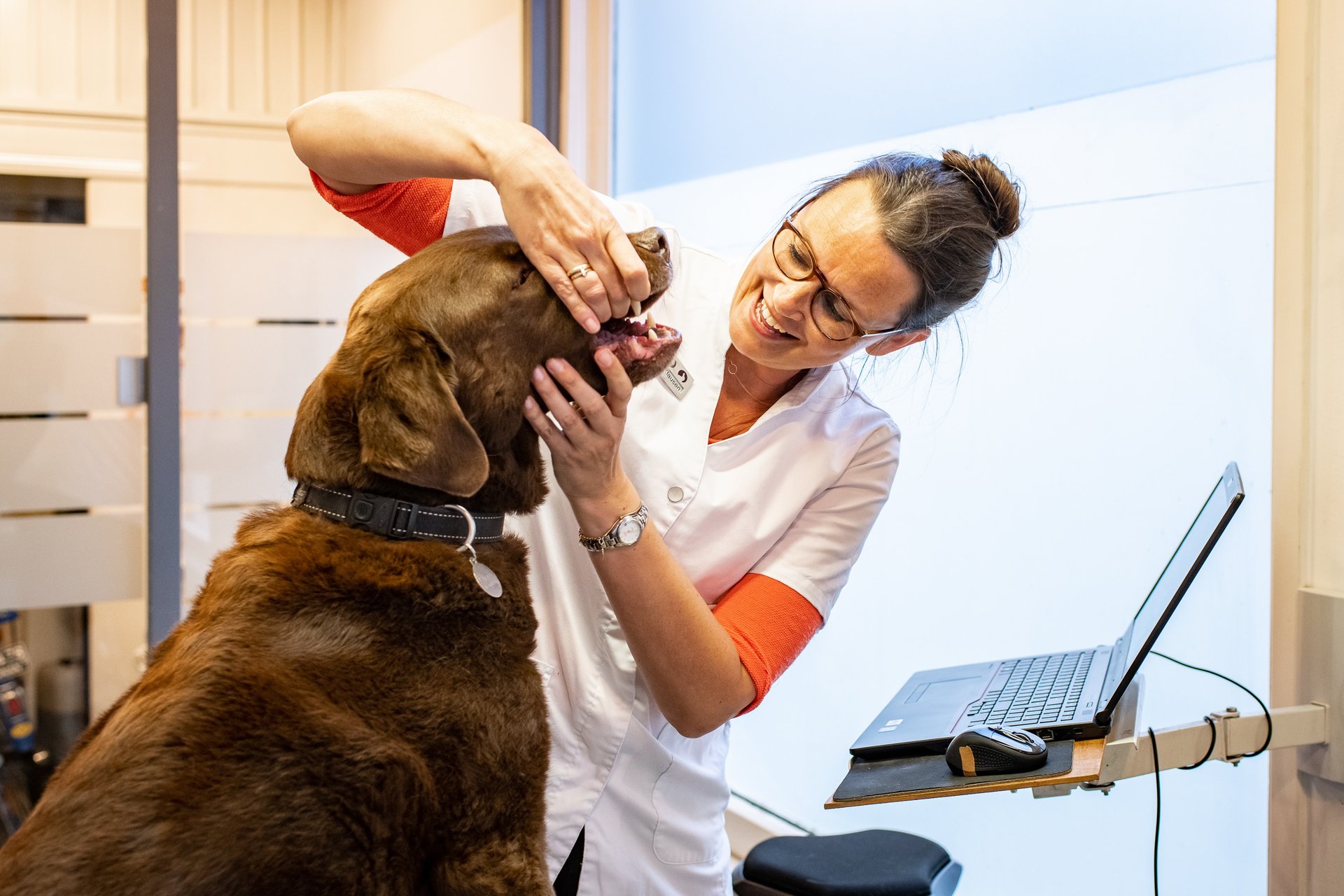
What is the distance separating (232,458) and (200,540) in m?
0.28

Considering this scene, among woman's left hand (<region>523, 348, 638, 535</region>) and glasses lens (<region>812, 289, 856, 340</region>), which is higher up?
glasses lens (<region>812, 289, 856, 340</region>)

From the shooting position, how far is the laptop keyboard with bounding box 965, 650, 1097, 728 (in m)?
1.27

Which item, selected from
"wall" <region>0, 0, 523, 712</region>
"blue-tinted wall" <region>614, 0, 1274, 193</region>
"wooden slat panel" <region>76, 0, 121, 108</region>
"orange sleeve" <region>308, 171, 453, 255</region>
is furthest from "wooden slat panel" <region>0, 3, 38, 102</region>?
"orange sleeve" <region>308, 171, 453, 255</region>

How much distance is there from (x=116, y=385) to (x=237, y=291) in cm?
47

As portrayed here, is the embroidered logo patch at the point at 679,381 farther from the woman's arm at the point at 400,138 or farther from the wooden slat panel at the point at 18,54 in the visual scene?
the wooden slat panel at the point at 18,54

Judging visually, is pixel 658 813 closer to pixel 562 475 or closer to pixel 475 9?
pixel 562 475

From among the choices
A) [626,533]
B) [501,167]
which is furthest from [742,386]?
[501,167]

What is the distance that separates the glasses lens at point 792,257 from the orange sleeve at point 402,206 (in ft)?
1.51

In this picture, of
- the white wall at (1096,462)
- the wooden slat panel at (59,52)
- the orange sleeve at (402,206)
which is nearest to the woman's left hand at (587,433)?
the orange sleeve at (402,206)

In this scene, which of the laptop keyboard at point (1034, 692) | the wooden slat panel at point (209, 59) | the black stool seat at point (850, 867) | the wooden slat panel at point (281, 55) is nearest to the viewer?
the laptop keyboard at point (1034, 692)

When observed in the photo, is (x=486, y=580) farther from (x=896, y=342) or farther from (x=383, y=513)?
(x=896, y=342)

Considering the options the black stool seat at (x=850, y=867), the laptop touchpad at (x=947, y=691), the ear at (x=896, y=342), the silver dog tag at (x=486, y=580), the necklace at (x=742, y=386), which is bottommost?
the black stool seat at (x=850, y=867)

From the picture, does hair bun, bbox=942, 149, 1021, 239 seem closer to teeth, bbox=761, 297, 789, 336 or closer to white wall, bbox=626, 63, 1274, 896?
teeth, bbox=761, 297, 789, 336

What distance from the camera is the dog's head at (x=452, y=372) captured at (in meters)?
1.05
